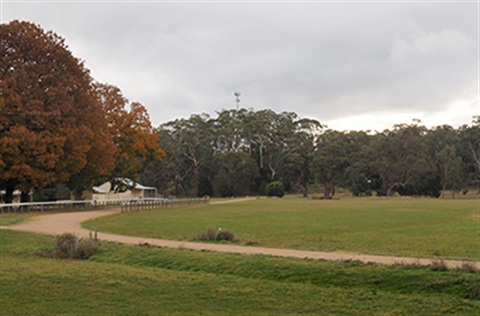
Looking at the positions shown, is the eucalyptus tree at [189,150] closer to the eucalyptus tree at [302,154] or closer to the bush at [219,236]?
the eucalyptus tree at [302,154]

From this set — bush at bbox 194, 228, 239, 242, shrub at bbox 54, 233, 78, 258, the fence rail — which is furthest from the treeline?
shrub at bbox 54, 233, 78, 258

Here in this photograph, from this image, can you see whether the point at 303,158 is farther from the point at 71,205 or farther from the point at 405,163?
the point at 71,205

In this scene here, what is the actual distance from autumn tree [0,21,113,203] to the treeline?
5156 cm

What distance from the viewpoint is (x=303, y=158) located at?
90.6 meters

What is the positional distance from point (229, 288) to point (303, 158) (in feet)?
265

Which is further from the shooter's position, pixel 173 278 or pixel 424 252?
pixel 424 252

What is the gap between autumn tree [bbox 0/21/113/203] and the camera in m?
35.8

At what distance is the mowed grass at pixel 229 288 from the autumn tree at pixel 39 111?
78.2ft

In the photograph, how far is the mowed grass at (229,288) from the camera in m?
8.91

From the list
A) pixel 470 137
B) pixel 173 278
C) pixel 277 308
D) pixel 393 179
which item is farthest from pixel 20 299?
pixel 470 137

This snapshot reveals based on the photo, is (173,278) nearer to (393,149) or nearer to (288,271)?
(288,271)

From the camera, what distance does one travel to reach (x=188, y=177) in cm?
9806

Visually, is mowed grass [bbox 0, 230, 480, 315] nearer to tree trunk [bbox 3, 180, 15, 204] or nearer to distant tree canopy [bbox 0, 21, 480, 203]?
distant tree canopy [bbox 0, 21, 480, 203]

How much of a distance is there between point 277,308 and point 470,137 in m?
96.3
